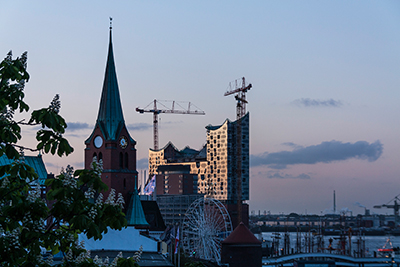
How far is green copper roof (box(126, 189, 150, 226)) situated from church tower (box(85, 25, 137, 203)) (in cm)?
126

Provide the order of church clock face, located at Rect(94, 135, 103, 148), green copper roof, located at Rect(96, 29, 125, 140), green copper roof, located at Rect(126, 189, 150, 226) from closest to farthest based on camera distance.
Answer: green copper roof, located at Rect(126, 189, 150, 226)
green copper roof, located at Rect(96, 29, 125, 140)
church clock face, located at Rect(94, 135, 103, 148)

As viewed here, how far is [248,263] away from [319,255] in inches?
2255

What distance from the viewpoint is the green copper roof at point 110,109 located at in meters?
80.6

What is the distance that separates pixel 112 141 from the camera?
8044 centimetres

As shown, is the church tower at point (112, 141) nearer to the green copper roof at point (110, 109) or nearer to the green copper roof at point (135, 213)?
the green copper roof at point (110, 109)

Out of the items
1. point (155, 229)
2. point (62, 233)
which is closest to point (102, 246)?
point (155, 229)

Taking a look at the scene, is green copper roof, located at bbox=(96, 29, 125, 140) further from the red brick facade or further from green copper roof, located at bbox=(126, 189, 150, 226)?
green copper roof, located at bbox=(126, 189, 150, 226)

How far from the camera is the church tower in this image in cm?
8062

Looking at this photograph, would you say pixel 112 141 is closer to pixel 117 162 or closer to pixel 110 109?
pixel 117 162

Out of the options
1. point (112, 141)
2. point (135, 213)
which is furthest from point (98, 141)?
point (135, 213)

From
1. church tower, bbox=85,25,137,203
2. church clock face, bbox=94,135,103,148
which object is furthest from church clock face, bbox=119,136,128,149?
church clock face, bbox=94,135,103,148

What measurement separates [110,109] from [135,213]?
1439 centimetres

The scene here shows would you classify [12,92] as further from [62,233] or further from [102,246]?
[102,246]

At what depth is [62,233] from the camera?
14.3 meters
